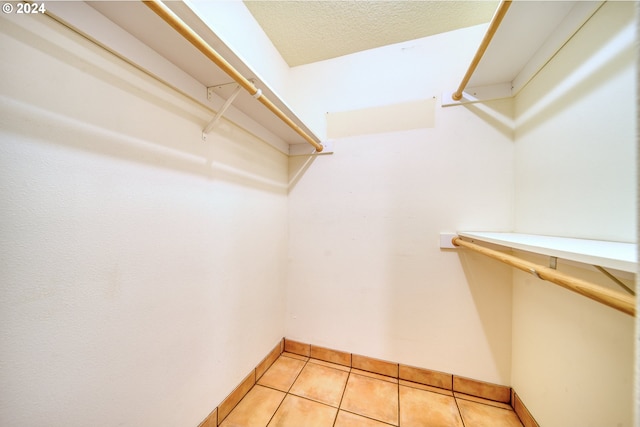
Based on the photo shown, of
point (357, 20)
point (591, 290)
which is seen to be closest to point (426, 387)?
point (591, 290)

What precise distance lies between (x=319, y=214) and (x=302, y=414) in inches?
42.1

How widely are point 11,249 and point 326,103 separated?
1.48 metres

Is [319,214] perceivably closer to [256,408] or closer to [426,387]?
[256,408]

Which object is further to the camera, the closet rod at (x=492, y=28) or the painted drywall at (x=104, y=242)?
the closet rod at (x=492, y=28)

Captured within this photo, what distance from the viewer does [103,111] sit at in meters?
0.55

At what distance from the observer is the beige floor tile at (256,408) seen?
0.92 meters

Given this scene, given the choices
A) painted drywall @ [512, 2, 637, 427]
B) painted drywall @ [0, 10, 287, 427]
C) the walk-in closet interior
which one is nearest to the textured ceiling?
the walk-in closet interior

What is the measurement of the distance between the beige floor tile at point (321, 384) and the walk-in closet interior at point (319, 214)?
0.05 ft

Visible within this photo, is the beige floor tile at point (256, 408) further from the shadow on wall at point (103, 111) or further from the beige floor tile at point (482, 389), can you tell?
the shadow on wall at point (103, 111)

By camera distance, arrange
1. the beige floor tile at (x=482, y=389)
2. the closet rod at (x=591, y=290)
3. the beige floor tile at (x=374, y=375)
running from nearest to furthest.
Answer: the closet rod at (x=591, y=290) → the beige floor tile at (x=482, y=389) → the beige floor tile at (x=374, y=375)

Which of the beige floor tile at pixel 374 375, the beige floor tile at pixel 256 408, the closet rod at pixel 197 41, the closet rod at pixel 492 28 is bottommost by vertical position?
the beige floor tile at pixel 374 375

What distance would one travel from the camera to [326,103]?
55.6 inches

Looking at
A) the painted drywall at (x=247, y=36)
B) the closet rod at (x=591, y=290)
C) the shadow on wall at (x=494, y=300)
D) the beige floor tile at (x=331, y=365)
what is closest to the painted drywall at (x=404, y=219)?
the shadow on wall at (x=494, y=300)

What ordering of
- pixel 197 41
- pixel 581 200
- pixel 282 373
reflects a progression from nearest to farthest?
1. pixel 197 41
2. pixel 581 200
3. pixel 282 373
